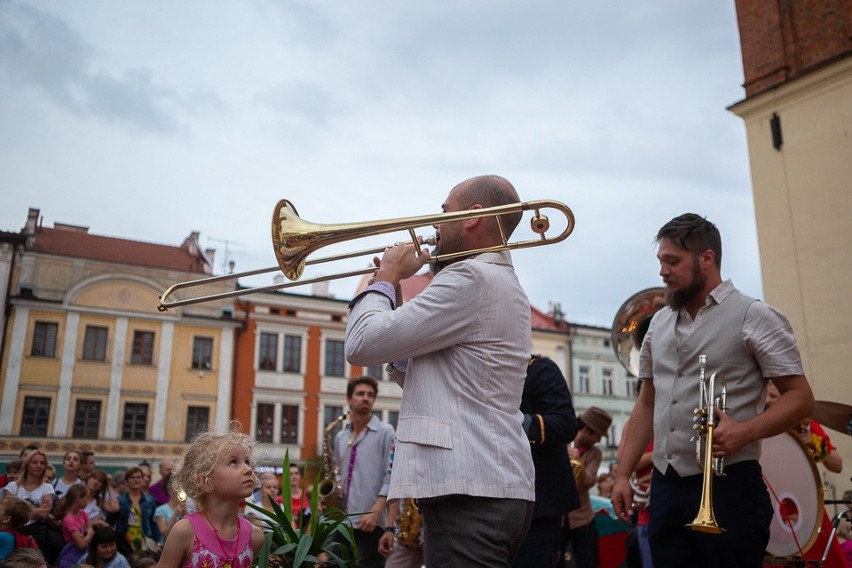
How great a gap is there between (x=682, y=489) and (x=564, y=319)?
43.8 metres

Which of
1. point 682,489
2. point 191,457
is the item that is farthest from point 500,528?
point 191,457

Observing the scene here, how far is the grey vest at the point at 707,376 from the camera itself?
3.36 meters

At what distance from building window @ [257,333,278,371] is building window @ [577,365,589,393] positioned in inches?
725

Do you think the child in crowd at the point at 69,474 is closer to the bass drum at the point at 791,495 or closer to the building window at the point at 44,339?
the bass drum at the point at 791,495

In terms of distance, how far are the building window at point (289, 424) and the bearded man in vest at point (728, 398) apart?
112 ft

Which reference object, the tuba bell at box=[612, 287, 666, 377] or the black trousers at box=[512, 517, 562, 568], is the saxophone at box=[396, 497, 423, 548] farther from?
the tuba bell at box=[612, 287, 666, 377]

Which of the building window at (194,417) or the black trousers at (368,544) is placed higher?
the building window at (194,417)

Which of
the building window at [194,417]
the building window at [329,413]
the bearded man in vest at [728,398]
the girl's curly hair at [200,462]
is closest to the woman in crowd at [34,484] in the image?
the girl's curly hair at [200,462]

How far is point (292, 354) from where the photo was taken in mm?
37562

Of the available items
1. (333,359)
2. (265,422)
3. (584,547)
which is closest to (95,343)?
(265,422)

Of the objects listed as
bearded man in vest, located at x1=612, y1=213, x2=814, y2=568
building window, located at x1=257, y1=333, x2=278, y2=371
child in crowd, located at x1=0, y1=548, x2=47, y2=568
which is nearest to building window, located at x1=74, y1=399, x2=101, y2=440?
building window, located at x1=257, y1=333, x2=278, y2=371

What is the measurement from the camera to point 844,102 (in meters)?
13.1

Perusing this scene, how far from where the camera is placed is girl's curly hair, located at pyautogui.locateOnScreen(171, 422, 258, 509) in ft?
12.3

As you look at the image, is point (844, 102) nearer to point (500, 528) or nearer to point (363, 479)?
point (363, 479)
